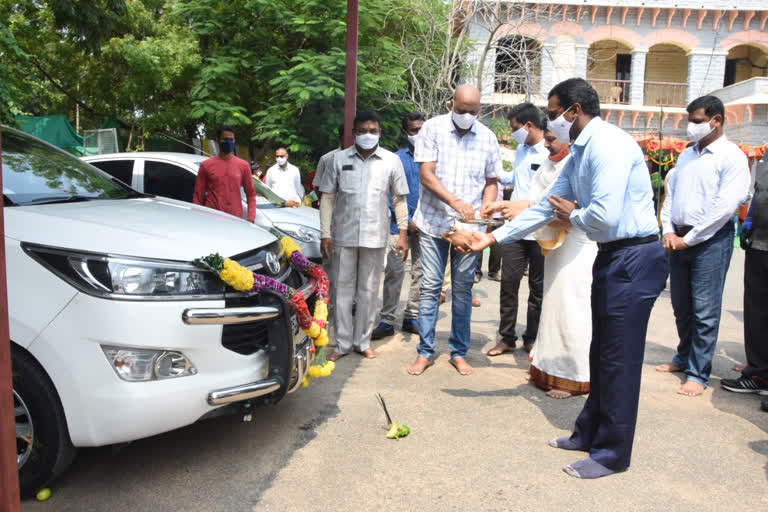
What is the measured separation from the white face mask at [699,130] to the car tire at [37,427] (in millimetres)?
4482

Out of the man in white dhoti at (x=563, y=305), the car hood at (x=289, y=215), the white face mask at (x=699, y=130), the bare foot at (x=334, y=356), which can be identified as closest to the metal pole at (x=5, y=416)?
the man in white dhoti at (x=563, y=305)

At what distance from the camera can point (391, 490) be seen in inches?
124

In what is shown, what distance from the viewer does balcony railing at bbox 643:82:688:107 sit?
1020 inches

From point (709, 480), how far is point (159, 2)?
18.9 meters

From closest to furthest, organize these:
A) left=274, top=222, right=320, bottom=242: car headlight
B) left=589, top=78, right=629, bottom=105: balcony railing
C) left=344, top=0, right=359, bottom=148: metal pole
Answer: left=344, top=0, right=359, bottom=148: metal pole < left=274, top=222, right=320, bottom=242: car headlight < left=589, top=78, right=629, bottom=105: balcony railing

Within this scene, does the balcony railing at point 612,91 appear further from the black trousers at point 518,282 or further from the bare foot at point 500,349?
the bare foot at point 500,349

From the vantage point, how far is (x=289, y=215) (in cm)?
723

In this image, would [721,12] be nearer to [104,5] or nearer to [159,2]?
[159,2]

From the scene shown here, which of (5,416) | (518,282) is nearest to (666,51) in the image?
(518,282)

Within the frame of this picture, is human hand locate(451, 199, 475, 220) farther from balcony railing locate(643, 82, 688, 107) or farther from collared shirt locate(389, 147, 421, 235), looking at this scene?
balcony railing locate(643, 82, 688, 107)

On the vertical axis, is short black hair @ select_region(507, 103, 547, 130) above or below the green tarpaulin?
below

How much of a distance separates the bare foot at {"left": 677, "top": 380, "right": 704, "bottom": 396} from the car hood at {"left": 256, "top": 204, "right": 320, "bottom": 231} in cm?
393

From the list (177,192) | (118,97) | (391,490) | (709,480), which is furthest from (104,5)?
(118,97)

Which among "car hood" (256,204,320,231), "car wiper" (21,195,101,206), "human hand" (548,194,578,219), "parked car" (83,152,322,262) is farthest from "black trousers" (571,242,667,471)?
"parked car" (83,152,322,262)
